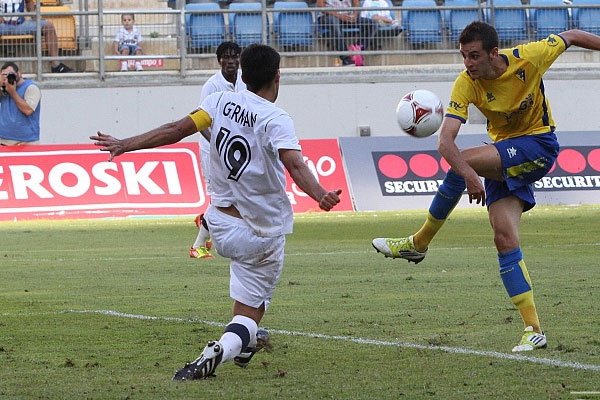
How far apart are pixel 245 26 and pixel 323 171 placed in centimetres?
428

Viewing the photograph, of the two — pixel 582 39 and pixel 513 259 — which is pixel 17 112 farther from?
pixel 513 259

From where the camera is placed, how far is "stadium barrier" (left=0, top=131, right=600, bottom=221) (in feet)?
65.3

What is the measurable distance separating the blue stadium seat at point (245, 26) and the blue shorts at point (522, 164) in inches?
641

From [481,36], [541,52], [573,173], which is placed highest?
[481,36]

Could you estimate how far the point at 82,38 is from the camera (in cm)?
2364

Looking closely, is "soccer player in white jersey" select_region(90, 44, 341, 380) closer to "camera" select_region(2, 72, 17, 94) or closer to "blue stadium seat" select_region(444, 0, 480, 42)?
"camera" select_region(2, 72, 17, 94)

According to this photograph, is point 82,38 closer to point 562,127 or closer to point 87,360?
A: point 562,127

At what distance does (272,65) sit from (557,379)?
2.18m

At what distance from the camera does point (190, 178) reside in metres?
20.3

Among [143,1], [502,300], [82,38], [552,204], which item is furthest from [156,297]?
[143,1]

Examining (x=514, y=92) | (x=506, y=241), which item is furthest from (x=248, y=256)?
(x=514, y=92)

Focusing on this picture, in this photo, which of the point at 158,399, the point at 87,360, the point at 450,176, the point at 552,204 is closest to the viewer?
the point at 158,399

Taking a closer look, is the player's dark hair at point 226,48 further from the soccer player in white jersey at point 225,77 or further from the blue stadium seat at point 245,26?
the blue stadium seat at point 245,26

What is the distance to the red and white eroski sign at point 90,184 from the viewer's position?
1984 centimetres
